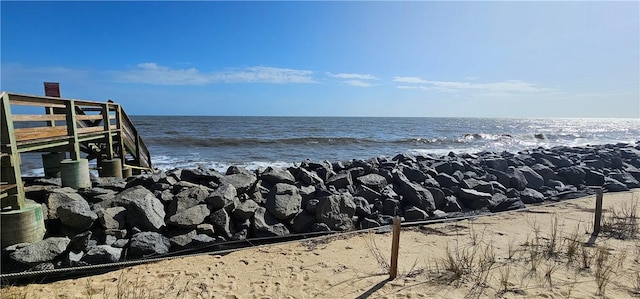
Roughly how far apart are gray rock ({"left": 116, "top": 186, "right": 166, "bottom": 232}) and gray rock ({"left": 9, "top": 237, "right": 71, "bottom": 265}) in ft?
3.25

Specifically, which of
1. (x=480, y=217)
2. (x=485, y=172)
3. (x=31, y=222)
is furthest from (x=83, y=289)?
(x=485, y=172)

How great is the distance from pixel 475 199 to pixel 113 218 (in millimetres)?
7881

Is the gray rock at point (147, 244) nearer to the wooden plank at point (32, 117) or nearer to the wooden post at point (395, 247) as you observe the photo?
the wooden plank at point (32, 117)

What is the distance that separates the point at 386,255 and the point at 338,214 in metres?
1.55

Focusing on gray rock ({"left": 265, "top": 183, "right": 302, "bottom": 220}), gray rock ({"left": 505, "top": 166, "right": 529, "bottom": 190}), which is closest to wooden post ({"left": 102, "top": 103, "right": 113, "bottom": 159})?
gray rock ({"left": 265, "top": 183, "right": 302, "bottom": 220})

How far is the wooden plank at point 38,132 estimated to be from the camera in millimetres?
5117

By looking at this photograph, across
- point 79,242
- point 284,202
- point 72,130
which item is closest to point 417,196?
point 284,202

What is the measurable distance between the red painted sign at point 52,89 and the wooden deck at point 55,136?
379 millimetres

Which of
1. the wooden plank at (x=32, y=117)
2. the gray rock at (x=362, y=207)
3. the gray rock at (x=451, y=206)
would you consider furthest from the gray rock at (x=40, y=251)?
the gray rock at (x=451, y=206)

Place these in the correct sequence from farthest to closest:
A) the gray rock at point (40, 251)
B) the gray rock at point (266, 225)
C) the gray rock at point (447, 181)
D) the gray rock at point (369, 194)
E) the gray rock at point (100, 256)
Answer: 1. the gray rock at point (447, 181)
2. the gray rock at point (369, 194)
3. the gray rock at point (266, 225)
4. the gray rock at point (100, 256)
5. the gray rock at point (40, 251)

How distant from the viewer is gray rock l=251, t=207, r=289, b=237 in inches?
235

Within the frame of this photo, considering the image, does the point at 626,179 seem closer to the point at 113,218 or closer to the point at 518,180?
Answer: the point at 518,180

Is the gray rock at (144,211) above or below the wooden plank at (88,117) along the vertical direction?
below

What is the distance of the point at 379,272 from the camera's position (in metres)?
4.57
